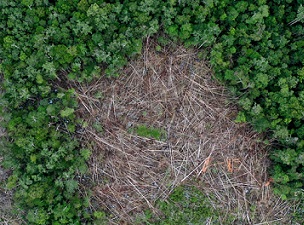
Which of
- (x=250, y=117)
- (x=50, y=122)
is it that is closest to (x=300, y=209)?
(x=250, y=117)

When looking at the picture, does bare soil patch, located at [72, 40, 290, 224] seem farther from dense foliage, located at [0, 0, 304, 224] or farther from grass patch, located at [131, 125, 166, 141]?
dense foliage, located at [0, 0, 304, 224]

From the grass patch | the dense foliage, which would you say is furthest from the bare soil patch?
the dense foliage

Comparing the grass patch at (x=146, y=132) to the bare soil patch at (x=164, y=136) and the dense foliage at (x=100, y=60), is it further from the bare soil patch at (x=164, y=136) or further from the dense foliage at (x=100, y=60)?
the dense foliage at (x=100, y=60)

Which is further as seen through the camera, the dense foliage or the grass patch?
the grass patch

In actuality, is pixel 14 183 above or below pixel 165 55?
below

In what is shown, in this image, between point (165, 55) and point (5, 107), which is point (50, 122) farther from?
point (165, 55)

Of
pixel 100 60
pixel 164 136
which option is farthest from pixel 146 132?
pixel 100 60

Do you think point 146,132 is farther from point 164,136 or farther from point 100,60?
point 100,60
